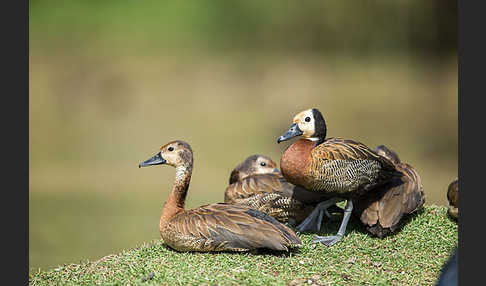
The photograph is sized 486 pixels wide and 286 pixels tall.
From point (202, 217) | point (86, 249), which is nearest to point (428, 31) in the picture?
point (86, 249)

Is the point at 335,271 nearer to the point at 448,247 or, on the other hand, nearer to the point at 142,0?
the point at 448,247

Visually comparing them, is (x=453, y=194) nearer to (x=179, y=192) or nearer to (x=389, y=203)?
(x=389, y=203)

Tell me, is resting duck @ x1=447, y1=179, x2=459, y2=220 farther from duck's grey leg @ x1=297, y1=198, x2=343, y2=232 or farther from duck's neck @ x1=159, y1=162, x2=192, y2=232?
duck's neck @ x1=159, y1=162, x2=192, y2=232

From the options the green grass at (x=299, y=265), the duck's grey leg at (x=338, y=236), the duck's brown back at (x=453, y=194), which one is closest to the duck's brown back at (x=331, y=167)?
the duck's grey leg at (x=338, y=236)

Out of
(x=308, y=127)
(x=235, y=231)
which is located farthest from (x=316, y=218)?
(x=235, y=231)

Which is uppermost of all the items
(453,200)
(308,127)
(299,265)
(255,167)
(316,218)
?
(308,127)

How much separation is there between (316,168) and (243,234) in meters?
0.57

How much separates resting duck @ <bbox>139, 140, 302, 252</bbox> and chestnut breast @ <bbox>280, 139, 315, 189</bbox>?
0.28 metres

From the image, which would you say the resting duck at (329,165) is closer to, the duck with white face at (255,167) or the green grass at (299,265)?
the green grass at (299,265)

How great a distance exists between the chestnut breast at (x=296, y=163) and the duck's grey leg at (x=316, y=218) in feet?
1.17

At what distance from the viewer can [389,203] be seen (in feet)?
11.6

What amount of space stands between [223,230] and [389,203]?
1019mm

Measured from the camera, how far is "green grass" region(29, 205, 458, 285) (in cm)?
286

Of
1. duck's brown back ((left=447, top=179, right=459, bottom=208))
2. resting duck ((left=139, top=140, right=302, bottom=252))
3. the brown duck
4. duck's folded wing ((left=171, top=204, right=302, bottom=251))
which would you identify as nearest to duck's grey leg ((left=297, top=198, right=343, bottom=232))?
the brown duck
